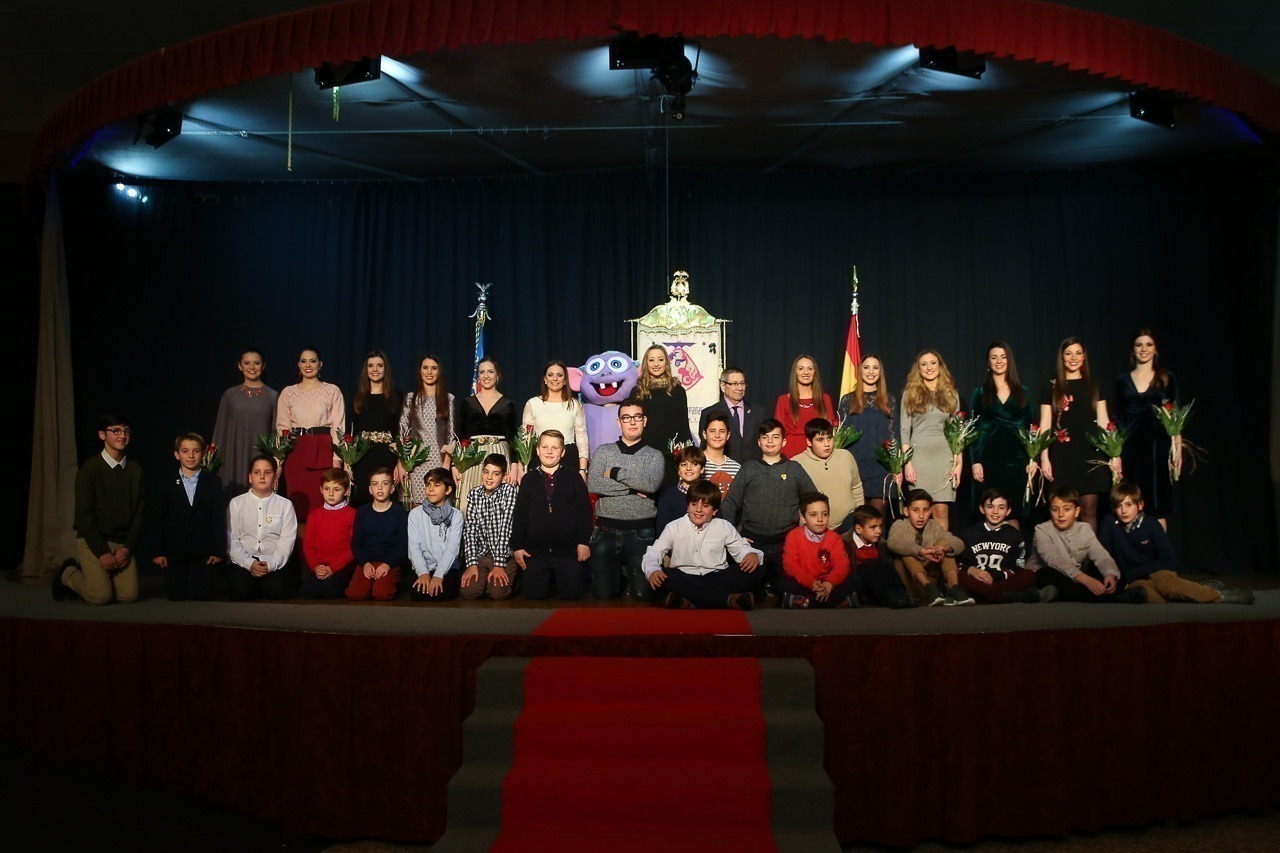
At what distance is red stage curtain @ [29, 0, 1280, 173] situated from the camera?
15.5ft

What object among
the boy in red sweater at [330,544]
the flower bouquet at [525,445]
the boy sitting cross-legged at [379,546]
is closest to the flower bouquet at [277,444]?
the boy in red sweater at [330,544]

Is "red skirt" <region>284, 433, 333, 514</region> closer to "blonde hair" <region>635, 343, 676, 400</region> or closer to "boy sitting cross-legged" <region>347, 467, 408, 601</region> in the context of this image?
"boy sitting cross-legged" <region>347, 467, 408, 601</region>

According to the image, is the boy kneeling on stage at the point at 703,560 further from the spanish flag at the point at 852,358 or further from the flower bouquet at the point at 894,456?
the spanish flag at the point at 852,358

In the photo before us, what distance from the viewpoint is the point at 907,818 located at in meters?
4.20

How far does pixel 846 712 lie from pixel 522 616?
1.68m

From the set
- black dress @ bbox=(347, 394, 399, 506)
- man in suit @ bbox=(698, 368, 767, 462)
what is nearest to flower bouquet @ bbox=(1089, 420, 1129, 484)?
man in suit @ bbox=(698, 368, 767, 462)

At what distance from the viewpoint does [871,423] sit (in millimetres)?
6652

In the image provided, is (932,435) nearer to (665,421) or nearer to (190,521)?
(665,421)

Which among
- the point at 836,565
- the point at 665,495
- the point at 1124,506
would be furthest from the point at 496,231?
the point at 1124,506

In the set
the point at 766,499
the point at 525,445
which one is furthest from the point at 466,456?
the point at 766,499

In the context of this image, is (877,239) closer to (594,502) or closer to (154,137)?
(594,502)

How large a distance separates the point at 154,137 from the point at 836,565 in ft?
16.2

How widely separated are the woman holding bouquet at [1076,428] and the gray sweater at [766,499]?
182 centimetres

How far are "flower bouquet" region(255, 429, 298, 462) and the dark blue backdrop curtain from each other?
1.88 m
